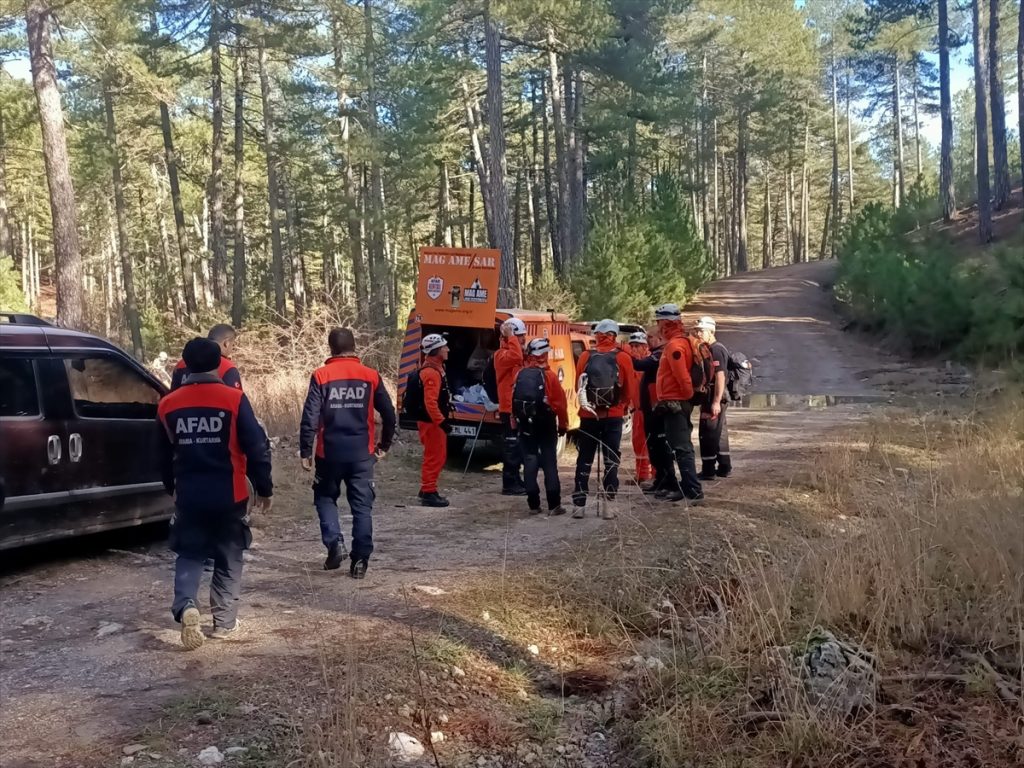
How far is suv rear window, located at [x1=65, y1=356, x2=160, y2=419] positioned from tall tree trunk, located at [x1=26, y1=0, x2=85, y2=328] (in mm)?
8071

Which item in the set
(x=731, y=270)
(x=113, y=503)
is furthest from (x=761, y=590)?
(x=731, y=270)

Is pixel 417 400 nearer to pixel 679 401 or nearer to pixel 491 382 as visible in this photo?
pixel 491 382

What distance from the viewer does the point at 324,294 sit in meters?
17.8

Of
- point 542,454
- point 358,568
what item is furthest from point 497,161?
point 358,568

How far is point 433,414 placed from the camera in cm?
948

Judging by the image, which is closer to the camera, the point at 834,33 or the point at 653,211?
the point at 653,211

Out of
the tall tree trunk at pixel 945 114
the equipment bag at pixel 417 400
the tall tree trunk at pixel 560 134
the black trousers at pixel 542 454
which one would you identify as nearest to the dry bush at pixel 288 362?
the equipment bag at pixel 417 400

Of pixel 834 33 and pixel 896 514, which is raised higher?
pixel 834 33

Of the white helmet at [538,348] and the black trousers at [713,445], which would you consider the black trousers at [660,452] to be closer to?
the black trousers at [713,445]

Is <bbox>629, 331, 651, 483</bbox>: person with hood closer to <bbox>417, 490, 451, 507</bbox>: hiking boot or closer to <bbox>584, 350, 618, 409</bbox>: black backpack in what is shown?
<bbox>584, 350, 618, 409</bbox>: black backpack

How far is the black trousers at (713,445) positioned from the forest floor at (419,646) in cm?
42

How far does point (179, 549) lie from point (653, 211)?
27.9m

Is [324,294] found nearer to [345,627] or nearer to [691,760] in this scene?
[345,627]

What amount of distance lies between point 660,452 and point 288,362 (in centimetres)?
854
